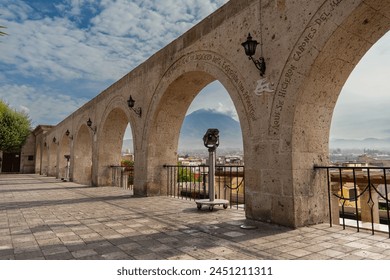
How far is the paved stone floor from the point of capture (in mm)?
2791

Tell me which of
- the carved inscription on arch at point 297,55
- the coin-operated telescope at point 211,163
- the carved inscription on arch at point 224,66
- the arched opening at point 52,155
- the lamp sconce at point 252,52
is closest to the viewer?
the carved inscription on arch at point 297,55

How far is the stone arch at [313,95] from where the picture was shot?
11.8 ft

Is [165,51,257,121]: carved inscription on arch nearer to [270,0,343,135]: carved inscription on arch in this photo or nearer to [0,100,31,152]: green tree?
[270,0,343,135]: carved inscription on arch

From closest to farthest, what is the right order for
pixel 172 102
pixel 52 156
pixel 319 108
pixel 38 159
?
1. pixel 319 108
2. pixel 172 102
3. pixel 52 156
4. pixel 38 159

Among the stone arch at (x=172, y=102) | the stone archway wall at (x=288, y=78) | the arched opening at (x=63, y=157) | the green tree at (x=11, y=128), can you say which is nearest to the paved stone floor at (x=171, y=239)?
the stone archway wall at (x=288, y=78)

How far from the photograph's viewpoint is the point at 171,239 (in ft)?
11.0

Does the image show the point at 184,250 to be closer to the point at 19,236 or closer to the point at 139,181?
the point at 19,236

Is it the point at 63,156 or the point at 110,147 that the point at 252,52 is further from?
the point at 63,156

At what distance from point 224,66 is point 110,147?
8.09 m

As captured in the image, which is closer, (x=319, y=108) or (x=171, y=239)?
(x=171, y=239)

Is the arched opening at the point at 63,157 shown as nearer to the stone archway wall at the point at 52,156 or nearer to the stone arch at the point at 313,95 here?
the stone archway wall at the point at 52,156

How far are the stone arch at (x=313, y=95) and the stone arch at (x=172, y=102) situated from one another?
58.3 inches

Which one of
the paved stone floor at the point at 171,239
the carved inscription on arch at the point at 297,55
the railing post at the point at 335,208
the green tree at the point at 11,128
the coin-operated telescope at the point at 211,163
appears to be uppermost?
the green tree at the point at 11,128

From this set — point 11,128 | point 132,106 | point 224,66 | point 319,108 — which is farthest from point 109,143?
point 11,128
